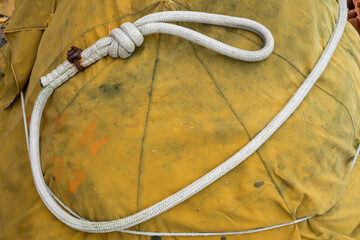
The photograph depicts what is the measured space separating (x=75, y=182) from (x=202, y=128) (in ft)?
1.06

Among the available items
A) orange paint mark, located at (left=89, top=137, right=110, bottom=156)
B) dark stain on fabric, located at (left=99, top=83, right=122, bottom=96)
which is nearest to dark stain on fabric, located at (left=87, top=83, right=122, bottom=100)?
dark stain on fabric, located at (left=99, top=83, right=122, bottom=96)

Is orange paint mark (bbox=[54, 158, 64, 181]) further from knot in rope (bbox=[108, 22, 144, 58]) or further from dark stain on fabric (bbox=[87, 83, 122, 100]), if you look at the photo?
knot in rope (bbox=[108, 22, 144, 58])

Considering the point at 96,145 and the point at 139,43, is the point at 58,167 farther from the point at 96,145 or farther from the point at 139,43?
the point at 139,43

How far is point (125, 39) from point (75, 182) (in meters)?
0.35

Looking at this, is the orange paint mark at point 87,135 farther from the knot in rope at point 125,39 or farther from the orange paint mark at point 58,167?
the knot in rope at point 125,39

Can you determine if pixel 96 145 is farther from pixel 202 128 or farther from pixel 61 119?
pixel 202 128

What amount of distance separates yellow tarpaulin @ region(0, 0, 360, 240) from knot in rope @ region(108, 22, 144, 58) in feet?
0.10

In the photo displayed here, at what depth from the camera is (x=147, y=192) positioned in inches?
30.6

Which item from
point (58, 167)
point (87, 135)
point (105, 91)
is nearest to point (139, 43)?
point (105, 91)

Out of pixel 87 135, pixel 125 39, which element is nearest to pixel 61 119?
pixel 87 135

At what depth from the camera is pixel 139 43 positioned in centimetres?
83

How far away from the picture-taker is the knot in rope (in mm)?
812

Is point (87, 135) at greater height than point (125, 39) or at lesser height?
lesser

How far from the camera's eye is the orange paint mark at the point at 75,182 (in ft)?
2.64
